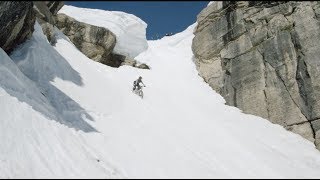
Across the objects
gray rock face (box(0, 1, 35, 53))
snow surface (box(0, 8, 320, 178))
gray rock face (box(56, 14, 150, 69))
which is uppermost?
gray rock face (box(0, 1, 35, 53))

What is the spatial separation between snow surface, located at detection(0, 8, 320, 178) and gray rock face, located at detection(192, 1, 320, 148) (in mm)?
1084

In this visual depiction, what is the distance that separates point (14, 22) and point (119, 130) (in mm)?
11233

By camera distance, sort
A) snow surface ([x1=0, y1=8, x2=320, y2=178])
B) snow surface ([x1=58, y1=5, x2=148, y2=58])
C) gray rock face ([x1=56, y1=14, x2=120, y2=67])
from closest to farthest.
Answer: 1. snow surface ([x1=0, y1=8, x2=320, y2=178])
2. gray rock face ([x1=56, y1=14, x2=120, y2=67])
3. snow surface ([x1=58, y1=5, x2=148, y2=58])

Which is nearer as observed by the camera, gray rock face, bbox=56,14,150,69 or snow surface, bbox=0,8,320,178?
snow surface, bbox=0,8,320,178

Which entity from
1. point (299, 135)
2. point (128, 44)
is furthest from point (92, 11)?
point (299, 135)

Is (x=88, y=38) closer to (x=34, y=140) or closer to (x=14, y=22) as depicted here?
(x=14, y=22)

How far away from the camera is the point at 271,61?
3078cm

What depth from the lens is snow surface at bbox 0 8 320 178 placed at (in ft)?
63.8

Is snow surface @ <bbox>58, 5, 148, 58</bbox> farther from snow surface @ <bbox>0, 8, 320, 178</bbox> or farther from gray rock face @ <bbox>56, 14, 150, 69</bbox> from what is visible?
snow surface @ <bbox>0, 8, 320, 178</bbox>

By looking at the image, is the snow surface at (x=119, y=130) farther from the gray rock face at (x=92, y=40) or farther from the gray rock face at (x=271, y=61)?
the gray rock face at (x=92, y=40)

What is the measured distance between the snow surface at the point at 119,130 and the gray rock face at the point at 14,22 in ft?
2.87

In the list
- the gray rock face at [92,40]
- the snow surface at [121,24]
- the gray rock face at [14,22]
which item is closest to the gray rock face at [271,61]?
the gray rock face at [92,40]

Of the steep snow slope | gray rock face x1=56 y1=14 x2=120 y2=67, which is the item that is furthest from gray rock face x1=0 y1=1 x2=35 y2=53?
gray rock face x1=56 y1=14 x2=120 y2=67

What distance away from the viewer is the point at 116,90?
32.8 meters
